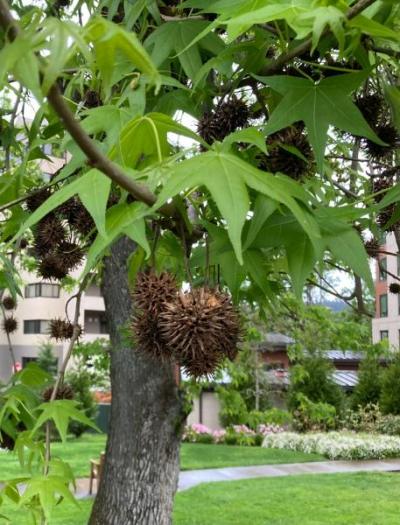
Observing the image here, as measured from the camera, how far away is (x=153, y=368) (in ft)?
15.4

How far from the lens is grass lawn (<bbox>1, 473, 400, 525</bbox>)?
885 cm

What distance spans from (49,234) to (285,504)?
28.8 feet

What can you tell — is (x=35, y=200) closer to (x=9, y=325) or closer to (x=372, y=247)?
(x=372, y=247)

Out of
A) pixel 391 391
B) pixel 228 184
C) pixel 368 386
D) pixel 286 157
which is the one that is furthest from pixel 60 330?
Result: pixel 368 386

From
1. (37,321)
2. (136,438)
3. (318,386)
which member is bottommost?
(318,386)

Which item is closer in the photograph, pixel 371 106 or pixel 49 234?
pixel 371 106

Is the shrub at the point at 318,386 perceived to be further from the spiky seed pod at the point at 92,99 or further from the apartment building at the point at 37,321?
the spiky seed pod at the point at 92,99

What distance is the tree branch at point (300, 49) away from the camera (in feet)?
4.04

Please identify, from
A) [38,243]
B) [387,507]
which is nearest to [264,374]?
[387,507]

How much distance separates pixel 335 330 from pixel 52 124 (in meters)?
6.71

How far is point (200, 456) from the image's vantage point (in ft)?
50.3

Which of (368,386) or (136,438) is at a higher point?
(136,438)

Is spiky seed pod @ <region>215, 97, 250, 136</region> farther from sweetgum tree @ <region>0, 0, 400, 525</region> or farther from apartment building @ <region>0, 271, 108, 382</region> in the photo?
apartment building @ <region>0, 271, 108, 382</region>

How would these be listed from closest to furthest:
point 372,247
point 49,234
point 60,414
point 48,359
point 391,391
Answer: point 60,414
point 49,234
point 372,247
point 391,391
point 48,359
